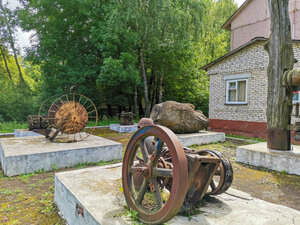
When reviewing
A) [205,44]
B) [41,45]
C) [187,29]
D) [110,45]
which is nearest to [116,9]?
[110,45]

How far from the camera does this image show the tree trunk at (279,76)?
6090 millimetres

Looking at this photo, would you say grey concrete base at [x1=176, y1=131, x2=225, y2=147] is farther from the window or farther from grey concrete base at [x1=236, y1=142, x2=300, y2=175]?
the window

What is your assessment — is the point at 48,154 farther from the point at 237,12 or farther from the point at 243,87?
the point at 237,12

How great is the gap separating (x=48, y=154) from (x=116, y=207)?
11.5ft

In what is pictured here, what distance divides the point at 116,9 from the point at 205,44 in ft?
39.5

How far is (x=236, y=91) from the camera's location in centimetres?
1145

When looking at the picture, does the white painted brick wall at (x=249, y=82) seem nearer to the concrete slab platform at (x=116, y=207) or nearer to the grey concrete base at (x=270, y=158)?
the grey concrete base at (x=270, y=158)

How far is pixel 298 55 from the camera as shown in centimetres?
930

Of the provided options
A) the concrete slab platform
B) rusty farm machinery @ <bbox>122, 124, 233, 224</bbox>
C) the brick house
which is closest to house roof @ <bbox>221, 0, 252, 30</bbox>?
the brick house

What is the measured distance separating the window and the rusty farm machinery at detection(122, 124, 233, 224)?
897 centimetres

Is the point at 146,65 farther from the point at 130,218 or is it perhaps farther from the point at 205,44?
the point at 130,218

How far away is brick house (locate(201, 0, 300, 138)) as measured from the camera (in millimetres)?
10305

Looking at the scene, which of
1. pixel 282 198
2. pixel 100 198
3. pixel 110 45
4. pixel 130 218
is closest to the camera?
pixel 130 218

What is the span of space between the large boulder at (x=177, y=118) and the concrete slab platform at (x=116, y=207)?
501 cm
